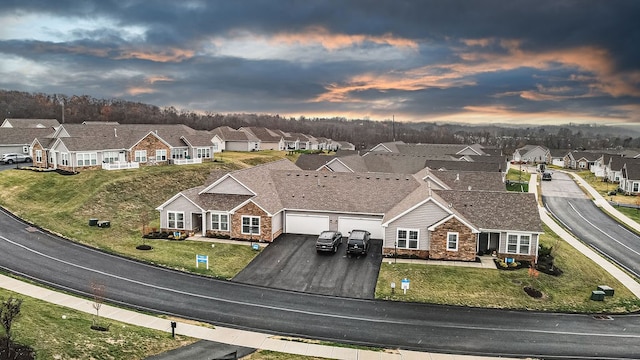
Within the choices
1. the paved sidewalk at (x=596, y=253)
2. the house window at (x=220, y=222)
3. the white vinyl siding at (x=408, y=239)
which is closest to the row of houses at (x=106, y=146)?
the house window at (x=220, y=222)

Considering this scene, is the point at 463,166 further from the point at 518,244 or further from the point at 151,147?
the point at 151,147

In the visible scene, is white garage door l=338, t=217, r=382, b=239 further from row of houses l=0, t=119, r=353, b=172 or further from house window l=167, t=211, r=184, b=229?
row of houses l=0, t=119, r=353, b=172

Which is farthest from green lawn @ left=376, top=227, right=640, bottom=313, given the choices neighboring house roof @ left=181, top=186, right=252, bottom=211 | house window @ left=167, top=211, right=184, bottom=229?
house window @ left=167, top=211, right=184, bottom=229

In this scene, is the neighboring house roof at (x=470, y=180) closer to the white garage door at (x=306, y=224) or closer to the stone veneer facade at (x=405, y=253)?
the white garage door at (x=306, y=224)

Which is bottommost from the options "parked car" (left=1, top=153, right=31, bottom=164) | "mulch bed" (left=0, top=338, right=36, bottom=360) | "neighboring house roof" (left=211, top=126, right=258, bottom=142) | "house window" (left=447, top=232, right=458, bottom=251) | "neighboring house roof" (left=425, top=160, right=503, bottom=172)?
"mulch bed" (left=0, top=338, right=36, bottom=360)

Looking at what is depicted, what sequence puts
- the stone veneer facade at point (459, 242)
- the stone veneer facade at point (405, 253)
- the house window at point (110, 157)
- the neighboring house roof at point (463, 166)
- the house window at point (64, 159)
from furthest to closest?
1. the neighboring house roof at point (463, 166)
2. the house window at point (110, 157)
3. the house window at point (64, 159)
4. the stone veneer facade at point (405, 253)
5. the stone veneer facade at point (459, 242)

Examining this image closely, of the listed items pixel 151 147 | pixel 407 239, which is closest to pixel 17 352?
pixel 407 239

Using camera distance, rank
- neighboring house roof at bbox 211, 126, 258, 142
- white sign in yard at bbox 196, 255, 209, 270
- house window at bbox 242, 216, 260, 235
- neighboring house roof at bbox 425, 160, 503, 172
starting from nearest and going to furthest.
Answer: white sign in yard at bbox 196, 255, 209, 270
house window at bbox 242, 216, 260, 235
neighboring house roof at bbox 425, 160, 503, 172
neighboring house roof at bbox 211, 126, 258, 142

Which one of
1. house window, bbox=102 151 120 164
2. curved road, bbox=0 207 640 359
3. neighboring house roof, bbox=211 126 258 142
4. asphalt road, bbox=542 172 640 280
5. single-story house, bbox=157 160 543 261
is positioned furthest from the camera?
neighboring house roof, bbox=211 126 258 142
